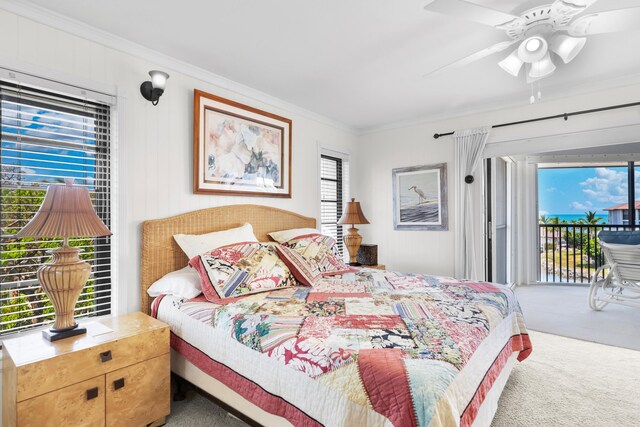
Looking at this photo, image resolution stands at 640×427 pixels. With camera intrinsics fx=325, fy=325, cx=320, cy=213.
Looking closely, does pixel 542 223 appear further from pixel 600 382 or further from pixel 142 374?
pixel 142 374

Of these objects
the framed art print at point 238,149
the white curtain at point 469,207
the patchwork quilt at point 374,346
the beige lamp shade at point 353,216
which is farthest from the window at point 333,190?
the patchwork quilt at point 374,346

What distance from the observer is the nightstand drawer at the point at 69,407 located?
1.45 metres

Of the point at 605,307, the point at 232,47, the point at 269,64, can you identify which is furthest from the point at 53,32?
the point at 605,307

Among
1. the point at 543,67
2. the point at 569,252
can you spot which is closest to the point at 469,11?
the point at 543,67

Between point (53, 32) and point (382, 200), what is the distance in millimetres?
3769

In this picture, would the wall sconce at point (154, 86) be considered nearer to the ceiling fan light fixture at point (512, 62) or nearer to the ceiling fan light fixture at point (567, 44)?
the ceiling fan light fixture at point (512, 62)

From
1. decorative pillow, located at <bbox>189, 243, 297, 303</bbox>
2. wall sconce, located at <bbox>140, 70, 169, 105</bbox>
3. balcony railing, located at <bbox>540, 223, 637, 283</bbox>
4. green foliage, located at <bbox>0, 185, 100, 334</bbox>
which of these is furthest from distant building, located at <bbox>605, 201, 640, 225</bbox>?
green foliage, located at <bbox>0, 185, 100, 334</bbox>

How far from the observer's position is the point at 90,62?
87.9 inches

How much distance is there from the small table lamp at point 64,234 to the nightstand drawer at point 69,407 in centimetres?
31

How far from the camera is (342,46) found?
8.07 feet

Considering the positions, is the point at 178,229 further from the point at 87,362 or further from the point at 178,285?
the point at 87,362

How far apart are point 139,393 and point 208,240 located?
1.15m

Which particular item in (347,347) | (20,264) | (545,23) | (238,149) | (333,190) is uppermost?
(545,23)

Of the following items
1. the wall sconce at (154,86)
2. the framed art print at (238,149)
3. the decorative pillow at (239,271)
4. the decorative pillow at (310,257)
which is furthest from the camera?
the framed art print at (238,149)
